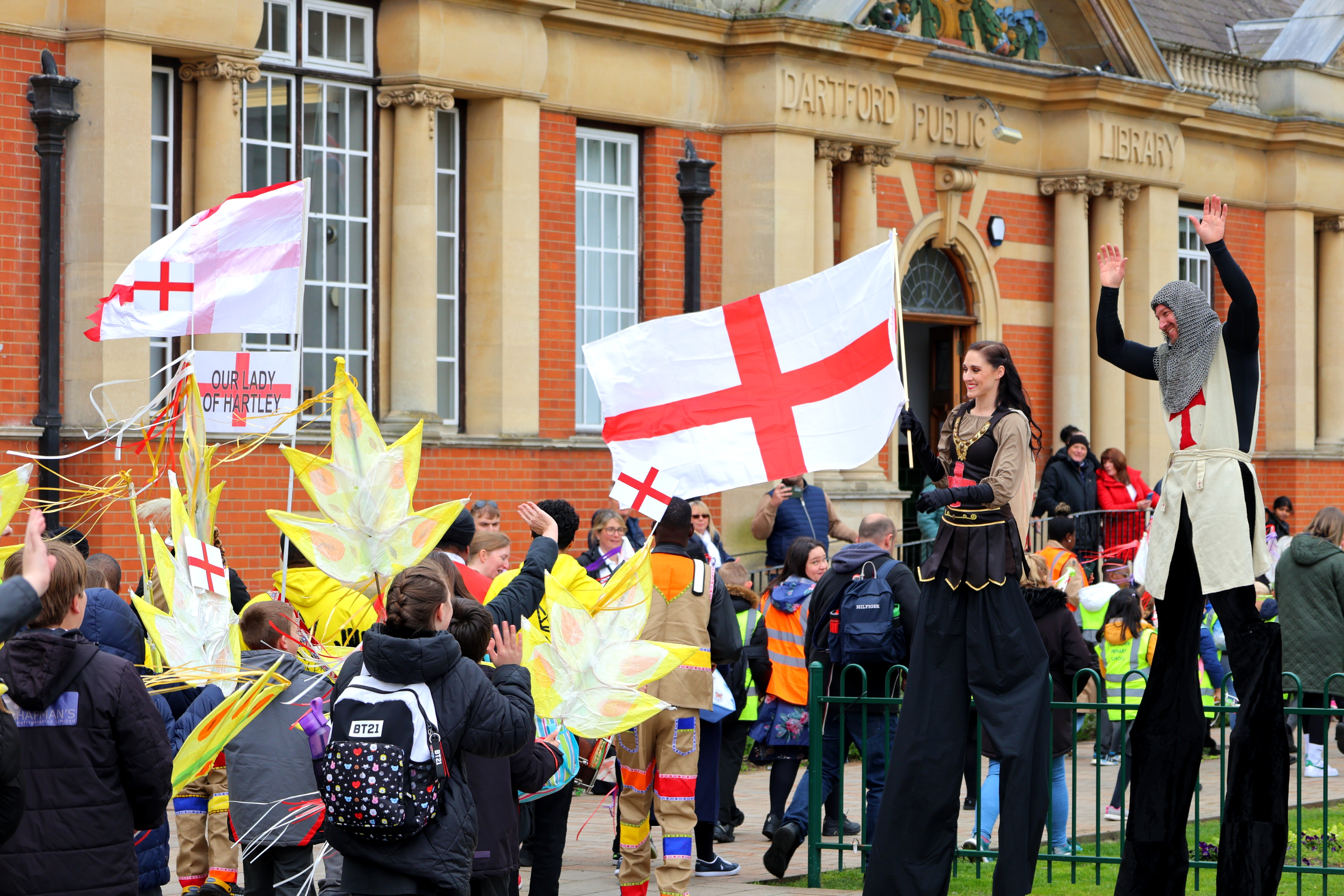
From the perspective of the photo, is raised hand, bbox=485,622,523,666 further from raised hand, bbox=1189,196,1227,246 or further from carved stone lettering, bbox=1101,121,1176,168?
carved stone lettering, bbox=1101,121,1176,168

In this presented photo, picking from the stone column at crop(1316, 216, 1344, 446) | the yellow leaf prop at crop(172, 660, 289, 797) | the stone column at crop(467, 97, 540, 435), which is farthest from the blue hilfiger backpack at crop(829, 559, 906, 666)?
the stone column at crop(1316, 216, 1344, 446)

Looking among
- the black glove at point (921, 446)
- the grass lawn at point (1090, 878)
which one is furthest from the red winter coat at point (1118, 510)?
the black glove at point (921, 446)

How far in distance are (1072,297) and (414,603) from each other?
1773cm

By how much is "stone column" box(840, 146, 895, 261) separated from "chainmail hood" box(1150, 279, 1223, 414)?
12322mm

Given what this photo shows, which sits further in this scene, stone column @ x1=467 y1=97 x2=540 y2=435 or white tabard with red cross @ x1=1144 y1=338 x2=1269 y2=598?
stone column @ x1=467 y1=97 x2=540 y2=435

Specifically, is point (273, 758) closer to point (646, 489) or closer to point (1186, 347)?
point (646, 489)

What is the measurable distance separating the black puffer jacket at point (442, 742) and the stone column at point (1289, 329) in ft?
70.2

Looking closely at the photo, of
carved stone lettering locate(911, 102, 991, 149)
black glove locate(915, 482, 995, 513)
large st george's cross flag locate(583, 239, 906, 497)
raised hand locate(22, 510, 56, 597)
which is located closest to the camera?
raised hand locate(22, 510, 56, 597)

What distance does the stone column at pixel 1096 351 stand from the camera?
2278 centimetres

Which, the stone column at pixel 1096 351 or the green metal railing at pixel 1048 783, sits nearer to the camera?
the green metal railing at pixel 1048 783

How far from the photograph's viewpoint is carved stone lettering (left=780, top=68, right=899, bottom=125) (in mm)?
18797

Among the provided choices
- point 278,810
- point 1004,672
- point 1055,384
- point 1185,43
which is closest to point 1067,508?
point 1055,384

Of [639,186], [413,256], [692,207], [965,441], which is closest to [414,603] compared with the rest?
[965,441]

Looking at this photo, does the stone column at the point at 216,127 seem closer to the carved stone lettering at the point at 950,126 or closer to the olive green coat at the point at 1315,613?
the olive green coat at the point at 1315,613
